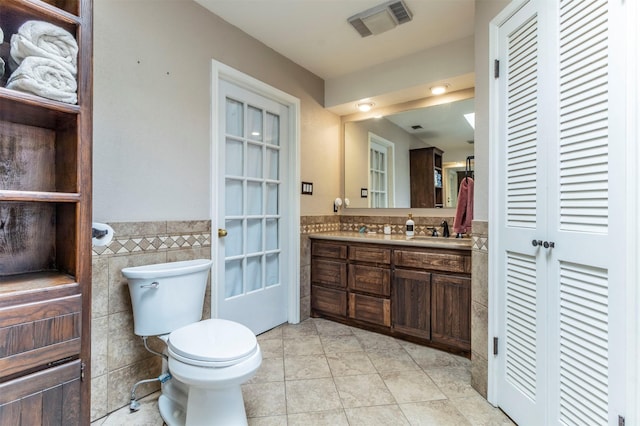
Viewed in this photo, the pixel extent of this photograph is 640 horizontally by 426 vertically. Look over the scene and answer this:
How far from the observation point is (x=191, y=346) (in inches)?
53.8

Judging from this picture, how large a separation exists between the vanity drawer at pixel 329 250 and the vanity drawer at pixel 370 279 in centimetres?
14

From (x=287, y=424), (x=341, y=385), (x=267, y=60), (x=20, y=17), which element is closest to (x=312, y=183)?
(x=267, y=60)

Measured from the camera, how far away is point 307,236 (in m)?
2.99

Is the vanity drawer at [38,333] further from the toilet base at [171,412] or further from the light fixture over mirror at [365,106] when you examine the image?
the light fixture over mirror at [365,106]

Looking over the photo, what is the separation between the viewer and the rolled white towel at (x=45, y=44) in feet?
3.48

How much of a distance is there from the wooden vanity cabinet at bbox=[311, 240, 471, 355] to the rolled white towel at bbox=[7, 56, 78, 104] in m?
2.14

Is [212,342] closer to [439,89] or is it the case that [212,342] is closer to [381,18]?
[381,18]

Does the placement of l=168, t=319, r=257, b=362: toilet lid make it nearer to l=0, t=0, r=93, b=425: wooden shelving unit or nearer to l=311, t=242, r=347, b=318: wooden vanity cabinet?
l=0, t=0, r=93, b=425: wooden shelving unit

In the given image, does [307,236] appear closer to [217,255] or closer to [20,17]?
[217,255]

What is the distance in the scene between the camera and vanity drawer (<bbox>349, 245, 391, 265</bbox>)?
2.57 metres

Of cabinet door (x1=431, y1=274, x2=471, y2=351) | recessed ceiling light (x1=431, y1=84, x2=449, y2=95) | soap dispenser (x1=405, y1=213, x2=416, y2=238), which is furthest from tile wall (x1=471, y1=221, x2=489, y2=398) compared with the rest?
recessed ceiling light (x1=431, y1=84, x2=449, y2=95)

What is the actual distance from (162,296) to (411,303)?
175cm

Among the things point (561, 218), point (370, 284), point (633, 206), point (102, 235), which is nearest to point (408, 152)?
point (370, 284)

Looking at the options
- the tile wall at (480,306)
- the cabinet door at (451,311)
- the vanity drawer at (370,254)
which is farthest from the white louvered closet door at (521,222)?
the vanity drawer at (370,254)
